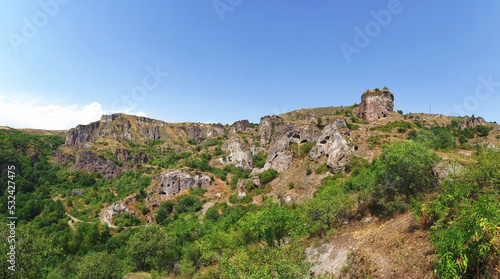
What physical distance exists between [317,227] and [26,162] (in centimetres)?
16462

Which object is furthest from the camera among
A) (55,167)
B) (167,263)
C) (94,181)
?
(55,167)

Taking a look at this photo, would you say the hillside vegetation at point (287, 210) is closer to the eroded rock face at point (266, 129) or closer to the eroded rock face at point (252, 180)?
the eroded rock face at point (252, 180)

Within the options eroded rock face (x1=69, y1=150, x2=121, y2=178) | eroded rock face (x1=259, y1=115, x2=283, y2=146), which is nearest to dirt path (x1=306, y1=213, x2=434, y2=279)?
eroded rock face (x1=259, y1=115, x2=283, y2=146)

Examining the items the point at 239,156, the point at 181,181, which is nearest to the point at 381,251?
the point at 181,181

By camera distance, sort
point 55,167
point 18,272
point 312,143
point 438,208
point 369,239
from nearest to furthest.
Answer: point 438,208 < point 369,239 < point 18,272 < point 312,143 < point 55,167

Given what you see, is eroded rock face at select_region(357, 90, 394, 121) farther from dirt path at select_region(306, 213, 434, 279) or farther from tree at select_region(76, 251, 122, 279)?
tree at select_region(76, 251, 122, 279)

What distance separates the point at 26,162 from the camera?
388ft

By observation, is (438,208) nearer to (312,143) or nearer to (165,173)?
(312,143)

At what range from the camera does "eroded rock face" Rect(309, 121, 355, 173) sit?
4391 cm

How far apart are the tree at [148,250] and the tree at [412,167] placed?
115ft

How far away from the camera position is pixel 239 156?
101938 mm

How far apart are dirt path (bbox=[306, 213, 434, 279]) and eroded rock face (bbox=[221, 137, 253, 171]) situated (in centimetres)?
8070

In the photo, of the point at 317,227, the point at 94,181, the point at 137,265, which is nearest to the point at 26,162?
the point at 94,181

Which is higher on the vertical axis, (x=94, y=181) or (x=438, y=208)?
(x=438, y=208)
